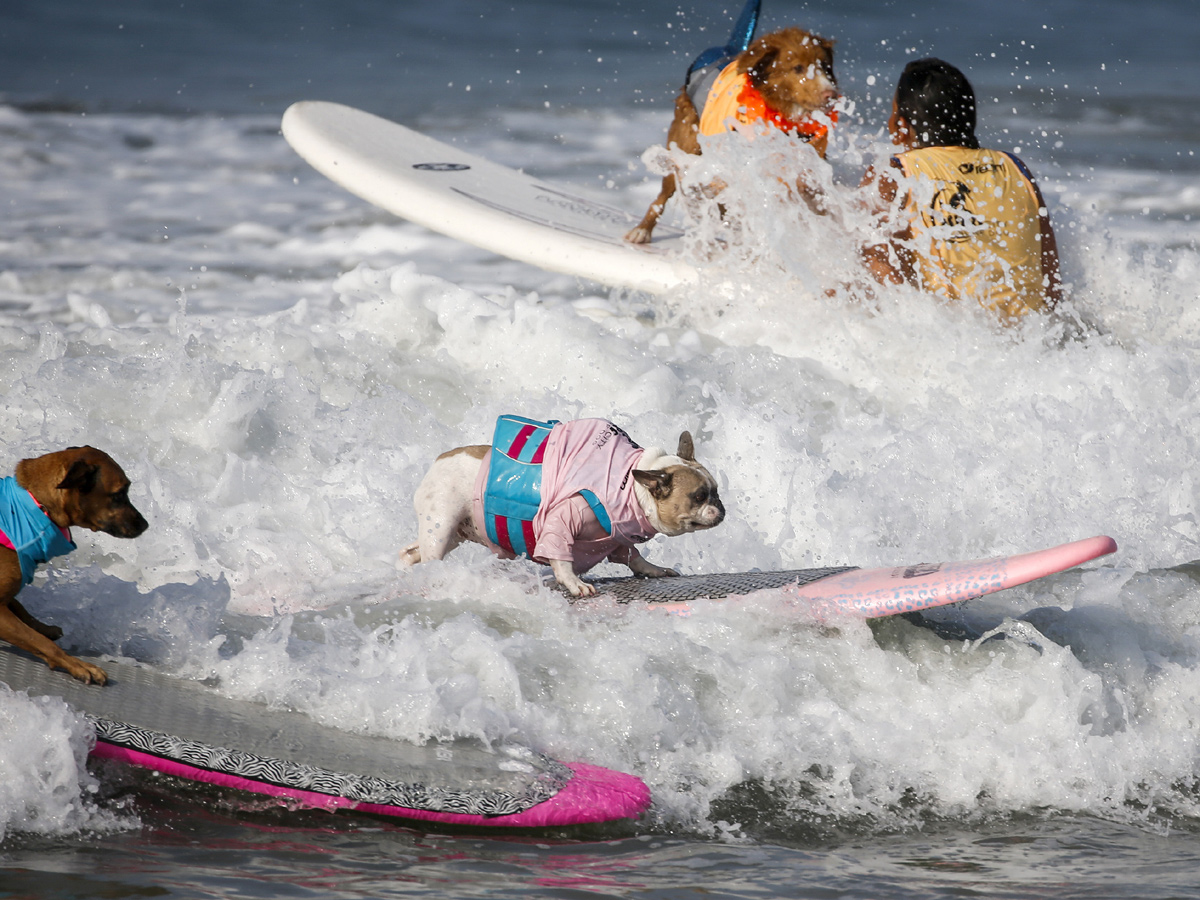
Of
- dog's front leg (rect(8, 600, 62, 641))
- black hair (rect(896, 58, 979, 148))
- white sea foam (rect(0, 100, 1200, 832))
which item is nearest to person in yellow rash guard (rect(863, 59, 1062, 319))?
black hair (rect(896, 58, 979, 148))

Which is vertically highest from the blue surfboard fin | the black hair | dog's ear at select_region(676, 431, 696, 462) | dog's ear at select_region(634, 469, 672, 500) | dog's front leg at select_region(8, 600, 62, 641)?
the blue surfboard fin

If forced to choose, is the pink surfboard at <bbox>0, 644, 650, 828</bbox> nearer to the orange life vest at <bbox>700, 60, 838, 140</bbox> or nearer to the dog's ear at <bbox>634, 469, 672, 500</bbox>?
the dog's ear at <bbox>634, 469, 672, 500</bbox>

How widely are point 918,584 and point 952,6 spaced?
826 inches

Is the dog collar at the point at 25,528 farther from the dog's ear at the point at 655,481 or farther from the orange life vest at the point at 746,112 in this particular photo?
the orange life vest at the point at 746,112

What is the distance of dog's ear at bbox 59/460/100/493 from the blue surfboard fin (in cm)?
504

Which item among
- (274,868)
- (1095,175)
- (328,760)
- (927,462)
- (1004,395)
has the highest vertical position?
(1095,175)

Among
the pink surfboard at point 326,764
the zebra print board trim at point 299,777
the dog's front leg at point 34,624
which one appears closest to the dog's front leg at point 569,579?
the pink surfboard at point 326,764

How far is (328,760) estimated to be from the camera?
287 cm

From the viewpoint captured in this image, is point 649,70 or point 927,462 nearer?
point 927,462

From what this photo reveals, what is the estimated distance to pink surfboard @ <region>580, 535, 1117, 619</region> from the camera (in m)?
3.13

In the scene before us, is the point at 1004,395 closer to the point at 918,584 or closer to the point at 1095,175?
the point at 918,584

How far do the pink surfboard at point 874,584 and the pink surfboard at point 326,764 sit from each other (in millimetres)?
769

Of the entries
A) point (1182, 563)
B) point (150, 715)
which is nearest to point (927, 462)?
point (1182, 563)

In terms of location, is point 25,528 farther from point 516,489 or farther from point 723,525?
point 723,525
